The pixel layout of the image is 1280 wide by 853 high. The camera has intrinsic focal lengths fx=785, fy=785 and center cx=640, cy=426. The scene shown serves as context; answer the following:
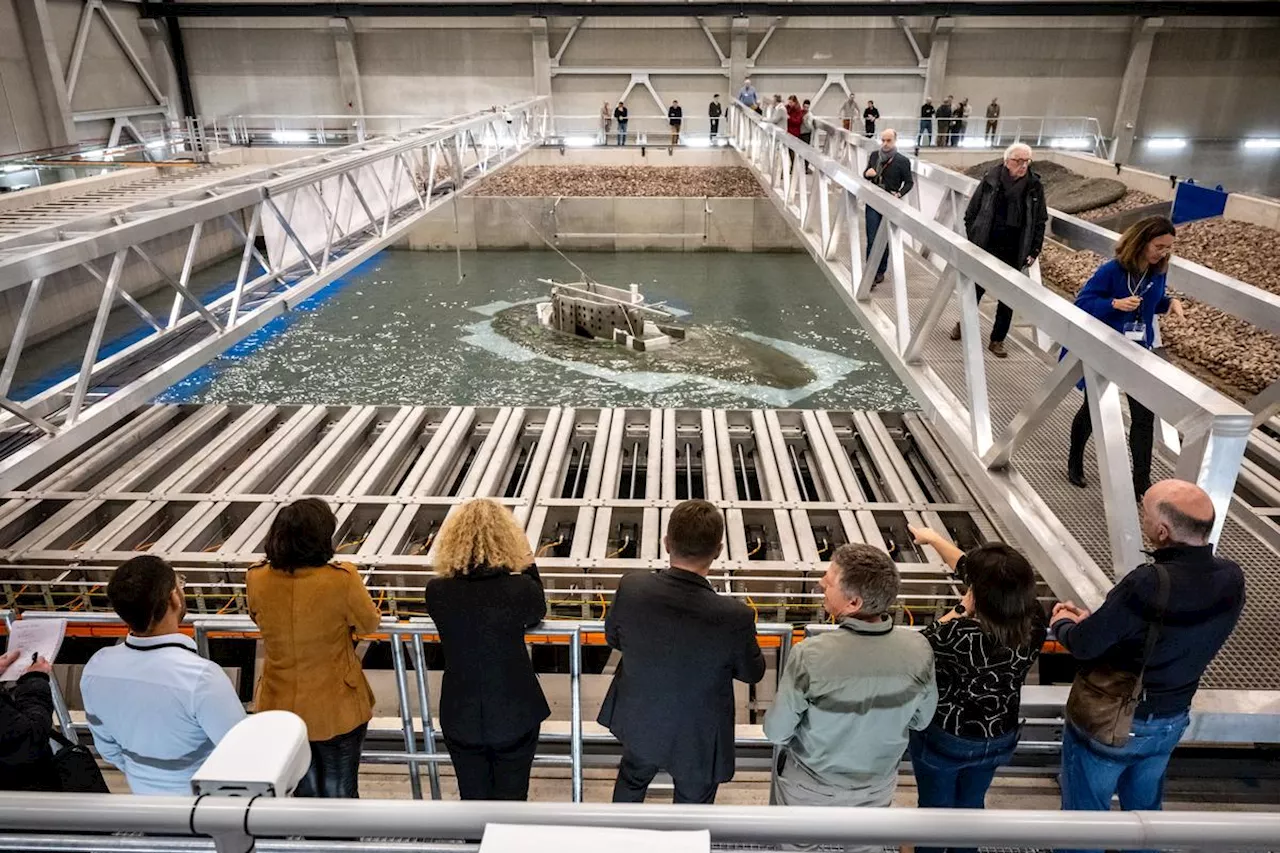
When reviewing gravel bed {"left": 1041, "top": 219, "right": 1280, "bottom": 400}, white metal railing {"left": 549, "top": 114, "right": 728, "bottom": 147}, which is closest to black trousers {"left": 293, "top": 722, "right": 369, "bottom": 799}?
gravel bed {"left": 1041, "top": 219, "right": 1280, "bottom": 400}

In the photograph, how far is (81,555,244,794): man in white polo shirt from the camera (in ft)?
7.91

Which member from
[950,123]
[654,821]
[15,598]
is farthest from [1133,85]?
[654,821]

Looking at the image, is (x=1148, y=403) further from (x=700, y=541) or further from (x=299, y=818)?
(x=299, y=818)

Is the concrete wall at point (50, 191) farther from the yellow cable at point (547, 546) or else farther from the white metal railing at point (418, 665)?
the white metal railing at point (418, 665)

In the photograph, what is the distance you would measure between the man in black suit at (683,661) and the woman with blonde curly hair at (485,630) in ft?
1.12

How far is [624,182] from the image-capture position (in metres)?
25.8

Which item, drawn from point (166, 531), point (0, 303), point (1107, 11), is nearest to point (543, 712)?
point (166, 531)

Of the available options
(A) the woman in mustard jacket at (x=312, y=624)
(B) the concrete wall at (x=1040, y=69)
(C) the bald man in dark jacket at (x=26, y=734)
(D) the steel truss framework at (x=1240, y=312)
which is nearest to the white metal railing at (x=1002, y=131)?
(B) the concrete wall at (x=1040, y=69)

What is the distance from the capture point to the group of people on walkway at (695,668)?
2.42m

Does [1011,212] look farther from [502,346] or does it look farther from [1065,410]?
[502,346]

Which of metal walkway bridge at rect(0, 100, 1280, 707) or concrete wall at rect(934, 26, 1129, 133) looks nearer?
metal walkway bridge at rect(0, 100, 1280, 707)

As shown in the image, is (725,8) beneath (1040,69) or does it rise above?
above

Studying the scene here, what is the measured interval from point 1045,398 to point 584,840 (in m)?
2.73

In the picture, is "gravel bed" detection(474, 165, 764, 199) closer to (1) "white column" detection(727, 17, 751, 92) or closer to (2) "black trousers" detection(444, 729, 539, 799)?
(1) "white column" detection(727, 17, 751, 92)
